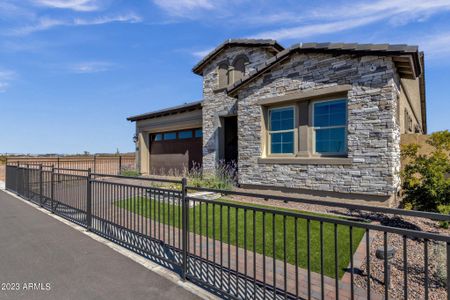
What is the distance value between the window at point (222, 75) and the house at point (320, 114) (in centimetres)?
12

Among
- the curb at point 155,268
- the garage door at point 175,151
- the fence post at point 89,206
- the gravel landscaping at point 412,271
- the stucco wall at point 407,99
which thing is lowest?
the curb at point 155,268

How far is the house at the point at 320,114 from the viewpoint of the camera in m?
7.29

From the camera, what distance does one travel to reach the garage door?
14.9m

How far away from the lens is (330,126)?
8414 millimetres

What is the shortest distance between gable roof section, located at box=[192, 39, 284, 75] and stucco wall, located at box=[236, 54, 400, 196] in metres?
2.44

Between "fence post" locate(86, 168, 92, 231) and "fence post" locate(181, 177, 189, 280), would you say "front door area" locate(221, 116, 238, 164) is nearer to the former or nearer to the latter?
"fence post" locate(86, 168, 92, 231)

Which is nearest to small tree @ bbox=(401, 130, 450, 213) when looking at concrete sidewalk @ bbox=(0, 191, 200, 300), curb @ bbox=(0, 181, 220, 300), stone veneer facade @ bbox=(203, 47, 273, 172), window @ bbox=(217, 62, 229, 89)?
curb @ bbox=(0, 181, 220, 300)

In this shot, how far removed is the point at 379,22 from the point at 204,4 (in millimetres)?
5333

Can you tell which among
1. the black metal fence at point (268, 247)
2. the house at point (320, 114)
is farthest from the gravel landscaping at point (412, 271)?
the house at point (320, 114)

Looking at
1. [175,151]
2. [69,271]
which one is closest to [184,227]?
[69,271]

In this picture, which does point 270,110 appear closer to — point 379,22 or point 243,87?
point 243,87

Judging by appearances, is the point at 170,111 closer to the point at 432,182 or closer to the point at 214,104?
the point at 214,104

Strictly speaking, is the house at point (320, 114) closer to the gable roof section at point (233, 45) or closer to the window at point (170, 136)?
the gable roof section at point (233, 45)

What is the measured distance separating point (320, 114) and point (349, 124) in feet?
3.55
